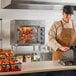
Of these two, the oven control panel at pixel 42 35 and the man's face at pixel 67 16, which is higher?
the man's face at pixel 67 16

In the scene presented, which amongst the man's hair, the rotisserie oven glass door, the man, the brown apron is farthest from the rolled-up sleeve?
the rotisserie oven glass door

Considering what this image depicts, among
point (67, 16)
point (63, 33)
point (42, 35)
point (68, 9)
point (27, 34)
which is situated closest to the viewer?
point (68, 9)

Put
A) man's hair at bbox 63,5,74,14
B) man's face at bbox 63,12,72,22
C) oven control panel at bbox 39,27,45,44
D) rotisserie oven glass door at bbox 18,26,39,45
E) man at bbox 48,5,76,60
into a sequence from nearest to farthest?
man's hair at bbox 63,5,74,14
man's face at bbox 63,12,72,22
man at bbox 48,5,76,60
rotisserie oven glass door at bbox 18,26,39,45
oven control panel at bbox 39,27,45,44

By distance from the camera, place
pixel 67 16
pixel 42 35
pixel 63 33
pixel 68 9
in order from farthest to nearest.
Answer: pixel 42 35 < pixel 63 33 < pixel 67 16 < pixel 68 9

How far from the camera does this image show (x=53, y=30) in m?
4.67

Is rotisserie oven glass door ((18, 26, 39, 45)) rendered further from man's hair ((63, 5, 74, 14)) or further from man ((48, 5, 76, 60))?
man's hair ((63, 5, 74, 14))

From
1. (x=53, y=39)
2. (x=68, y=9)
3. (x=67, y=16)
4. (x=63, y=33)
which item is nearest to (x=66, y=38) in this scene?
(x=63, y=33)

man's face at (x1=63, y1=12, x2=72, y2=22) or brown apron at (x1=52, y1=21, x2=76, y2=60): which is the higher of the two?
man's face at (x1=63, y1=12, x2=72, y2=22)

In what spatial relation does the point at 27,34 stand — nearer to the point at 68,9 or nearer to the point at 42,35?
the point at 42,35

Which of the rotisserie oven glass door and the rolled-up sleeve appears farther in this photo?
the rotisserie oven glass door

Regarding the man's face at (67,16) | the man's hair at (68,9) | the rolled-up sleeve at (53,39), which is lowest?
the rolled-up sleeve at (53,39)

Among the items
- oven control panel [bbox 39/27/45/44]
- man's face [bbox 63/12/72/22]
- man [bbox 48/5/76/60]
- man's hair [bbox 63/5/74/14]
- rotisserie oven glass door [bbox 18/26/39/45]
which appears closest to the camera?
man's hair [bbox 63/5/74/14]

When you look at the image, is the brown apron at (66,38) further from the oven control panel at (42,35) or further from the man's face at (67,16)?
the oven control panel at (42,35)

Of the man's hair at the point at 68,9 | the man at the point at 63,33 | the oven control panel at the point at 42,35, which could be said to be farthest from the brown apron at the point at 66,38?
the oven control panel at the point at 42,35
